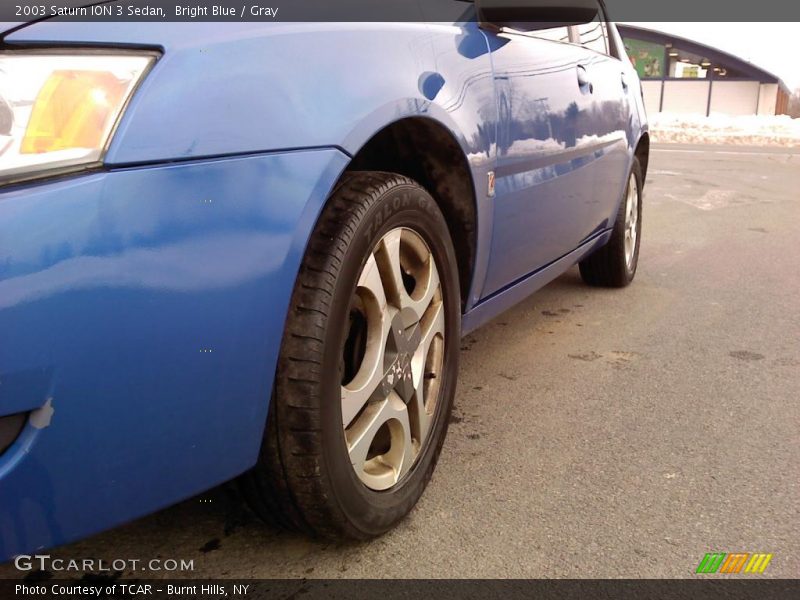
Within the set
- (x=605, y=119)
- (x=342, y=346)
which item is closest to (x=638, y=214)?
(x=605, y=119)

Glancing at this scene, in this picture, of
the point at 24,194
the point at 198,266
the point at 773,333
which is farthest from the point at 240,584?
the point at 773,333

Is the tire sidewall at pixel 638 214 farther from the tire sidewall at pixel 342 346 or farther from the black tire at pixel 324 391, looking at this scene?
the black tire at pixel 324 391

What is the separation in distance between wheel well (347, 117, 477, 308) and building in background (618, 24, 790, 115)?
114 feet

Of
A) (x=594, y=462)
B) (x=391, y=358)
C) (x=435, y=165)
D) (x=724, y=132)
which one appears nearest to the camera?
(x=391, y=358)

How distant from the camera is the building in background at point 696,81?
113 ft

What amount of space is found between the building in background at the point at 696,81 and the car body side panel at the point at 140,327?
3557 centimetres

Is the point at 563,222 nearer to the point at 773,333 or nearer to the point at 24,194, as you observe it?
the point at 773,333

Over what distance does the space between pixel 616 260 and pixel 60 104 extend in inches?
133

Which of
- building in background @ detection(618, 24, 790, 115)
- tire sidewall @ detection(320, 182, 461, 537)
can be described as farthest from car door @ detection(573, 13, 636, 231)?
building in background @ detection(618, 24, 790, 115)

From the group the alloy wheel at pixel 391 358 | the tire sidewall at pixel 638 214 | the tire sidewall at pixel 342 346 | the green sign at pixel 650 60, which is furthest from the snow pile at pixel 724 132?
the alloy wheel at pixel 391 358

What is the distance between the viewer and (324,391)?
161cm

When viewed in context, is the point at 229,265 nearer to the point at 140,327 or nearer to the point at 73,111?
the point at 140,327

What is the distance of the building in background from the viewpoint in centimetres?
3431

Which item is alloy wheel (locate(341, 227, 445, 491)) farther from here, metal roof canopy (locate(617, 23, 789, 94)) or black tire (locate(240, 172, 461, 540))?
metal roof canopy (locate(617, 23, 789, 94))
